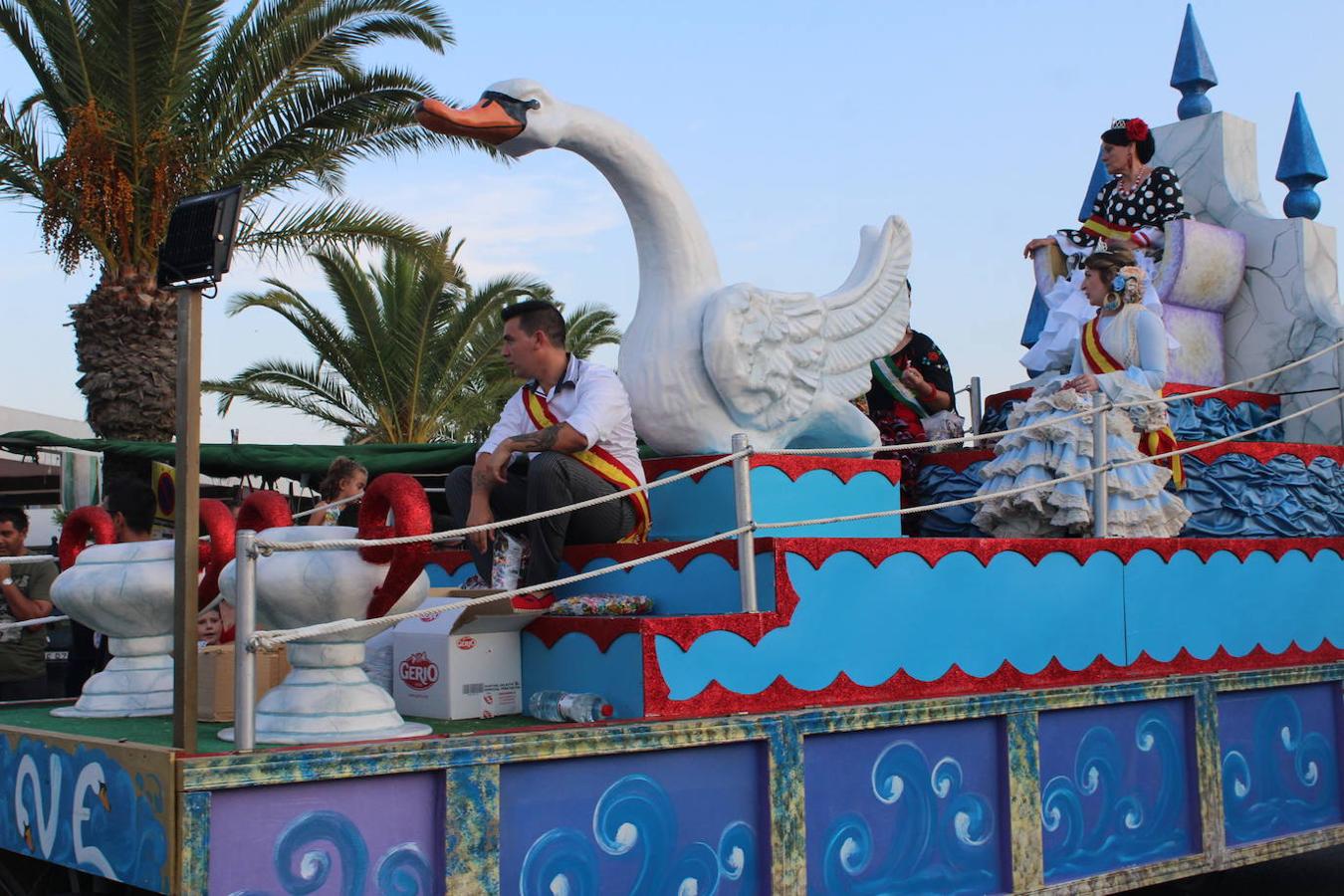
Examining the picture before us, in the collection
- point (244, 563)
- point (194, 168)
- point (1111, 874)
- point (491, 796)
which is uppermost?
point (194, 168)

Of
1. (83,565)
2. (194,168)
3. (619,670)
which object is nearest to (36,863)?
(83,565)

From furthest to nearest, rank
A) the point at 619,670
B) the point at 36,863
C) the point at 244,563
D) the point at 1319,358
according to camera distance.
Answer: the point at 1319,358 < the point at 36,863 < the point at 619,670 < the point at 244,563

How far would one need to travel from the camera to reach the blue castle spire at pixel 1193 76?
818 cm

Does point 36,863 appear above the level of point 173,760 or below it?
below

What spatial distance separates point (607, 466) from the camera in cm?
503

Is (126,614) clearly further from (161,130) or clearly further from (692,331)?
(161,130)

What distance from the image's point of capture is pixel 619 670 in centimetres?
418

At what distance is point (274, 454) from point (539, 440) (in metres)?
6.50

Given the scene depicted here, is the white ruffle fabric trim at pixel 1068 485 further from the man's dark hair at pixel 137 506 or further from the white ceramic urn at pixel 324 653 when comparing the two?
the man's dark hair at pixel 137 506

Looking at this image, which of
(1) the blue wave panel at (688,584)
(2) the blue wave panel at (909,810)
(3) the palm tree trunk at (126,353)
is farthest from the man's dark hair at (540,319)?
(3) the palm tree trunk at (126,353)

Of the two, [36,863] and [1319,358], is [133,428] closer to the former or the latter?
[36,863]

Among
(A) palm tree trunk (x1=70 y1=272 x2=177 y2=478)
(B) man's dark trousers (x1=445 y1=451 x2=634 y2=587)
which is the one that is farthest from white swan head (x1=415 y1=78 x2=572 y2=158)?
(A) palm tree trunk (x1=70 y1=272 x2=177 y2=478)

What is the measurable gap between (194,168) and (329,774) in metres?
9.57

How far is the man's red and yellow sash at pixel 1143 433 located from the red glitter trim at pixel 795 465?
1.35 m
